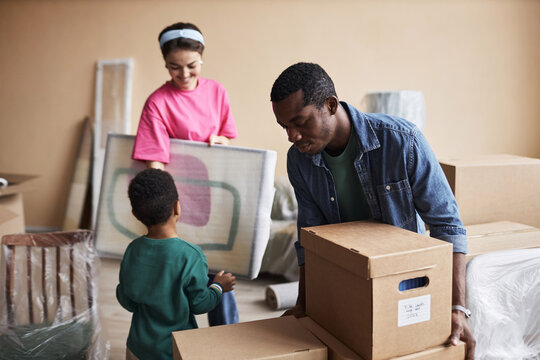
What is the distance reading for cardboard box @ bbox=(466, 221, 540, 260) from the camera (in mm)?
1707

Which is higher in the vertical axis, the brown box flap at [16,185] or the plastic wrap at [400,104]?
the plastic wrap at [400,104]

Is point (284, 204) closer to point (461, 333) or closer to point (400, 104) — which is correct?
point (400, 104)

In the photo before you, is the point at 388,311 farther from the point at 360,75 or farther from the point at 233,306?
the point at 360,75

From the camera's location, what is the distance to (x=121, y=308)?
2613 millimetres

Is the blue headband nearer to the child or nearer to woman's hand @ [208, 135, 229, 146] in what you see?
woman's hand @ [208, 135, 229, 146]

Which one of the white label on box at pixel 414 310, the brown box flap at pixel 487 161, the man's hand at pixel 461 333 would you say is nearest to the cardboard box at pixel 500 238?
the brown box flap at pixel 487 161

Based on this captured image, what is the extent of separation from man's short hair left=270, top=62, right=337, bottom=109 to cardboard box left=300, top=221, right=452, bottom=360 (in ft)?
1.02

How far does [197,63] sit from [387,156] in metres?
0.96

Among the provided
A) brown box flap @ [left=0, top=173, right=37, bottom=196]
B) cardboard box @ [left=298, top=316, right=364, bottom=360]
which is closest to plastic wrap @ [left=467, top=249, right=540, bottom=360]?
cardboard box @ [left=298, top=316, right=364, bottom=360]

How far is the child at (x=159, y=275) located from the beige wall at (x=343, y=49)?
2.50 metres

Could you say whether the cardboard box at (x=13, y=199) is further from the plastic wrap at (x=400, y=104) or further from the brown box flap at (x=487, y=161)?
the plastic wrap at (x=400, y=104)

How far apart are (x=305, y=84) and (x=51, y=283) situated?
1.20 meters

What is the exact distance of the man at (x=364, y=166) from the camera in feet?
3.49

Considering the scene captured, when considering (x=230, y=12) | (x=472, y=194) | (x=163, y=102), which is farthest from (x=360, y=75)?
(x=163, y=102)
